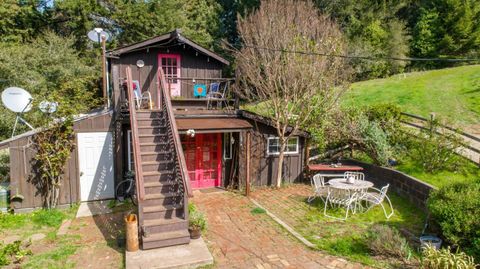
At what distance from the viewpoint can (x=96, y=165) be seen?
379 inches

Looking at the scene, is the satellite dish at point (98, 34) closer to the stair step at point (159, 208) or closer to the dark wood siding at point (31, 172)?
the dark wood siding at point (31, 172)

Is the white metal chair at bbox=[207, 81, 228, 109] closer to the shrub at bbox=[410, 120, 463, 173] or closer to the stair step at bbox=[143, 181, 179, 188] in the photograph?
the stair step at bbox=[143, 181, 179, 188]

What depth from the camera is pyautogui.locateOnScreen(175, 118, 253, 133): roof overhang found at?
968 cm

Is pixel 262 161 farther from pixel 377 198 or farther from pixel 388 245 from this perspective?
pixel 388 245

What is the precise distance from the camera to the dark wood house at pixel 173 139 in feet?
24.1

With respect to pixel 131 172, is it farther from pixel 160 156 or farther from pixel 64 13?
pixel 64 13

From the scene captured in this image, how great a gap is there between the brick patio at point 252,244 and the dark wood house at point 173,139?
1.01 meters

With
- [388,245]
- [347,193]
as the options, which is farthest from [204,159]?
[388,245]

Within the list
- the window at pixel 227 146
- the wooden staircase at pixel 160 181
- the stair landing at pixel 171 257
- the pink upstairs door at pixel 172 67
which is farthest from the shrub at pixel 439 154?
the pink upstairs door at pixel 172 67

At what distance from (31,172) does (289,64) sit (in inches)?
344

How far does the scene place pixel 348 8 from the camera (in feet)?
96.6

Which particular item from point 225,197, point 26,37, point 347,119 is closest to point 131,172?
point 225,197

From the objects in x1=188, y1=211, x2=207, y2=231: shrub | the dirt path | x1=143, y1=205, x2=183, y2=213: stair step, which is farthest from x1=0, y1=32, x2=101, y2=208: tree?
x1=188, y1=211, x2=207, y2=231: shrub

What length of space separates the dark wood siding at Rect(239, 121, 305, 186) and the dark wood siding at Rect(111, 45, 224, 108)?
282 centimetres
